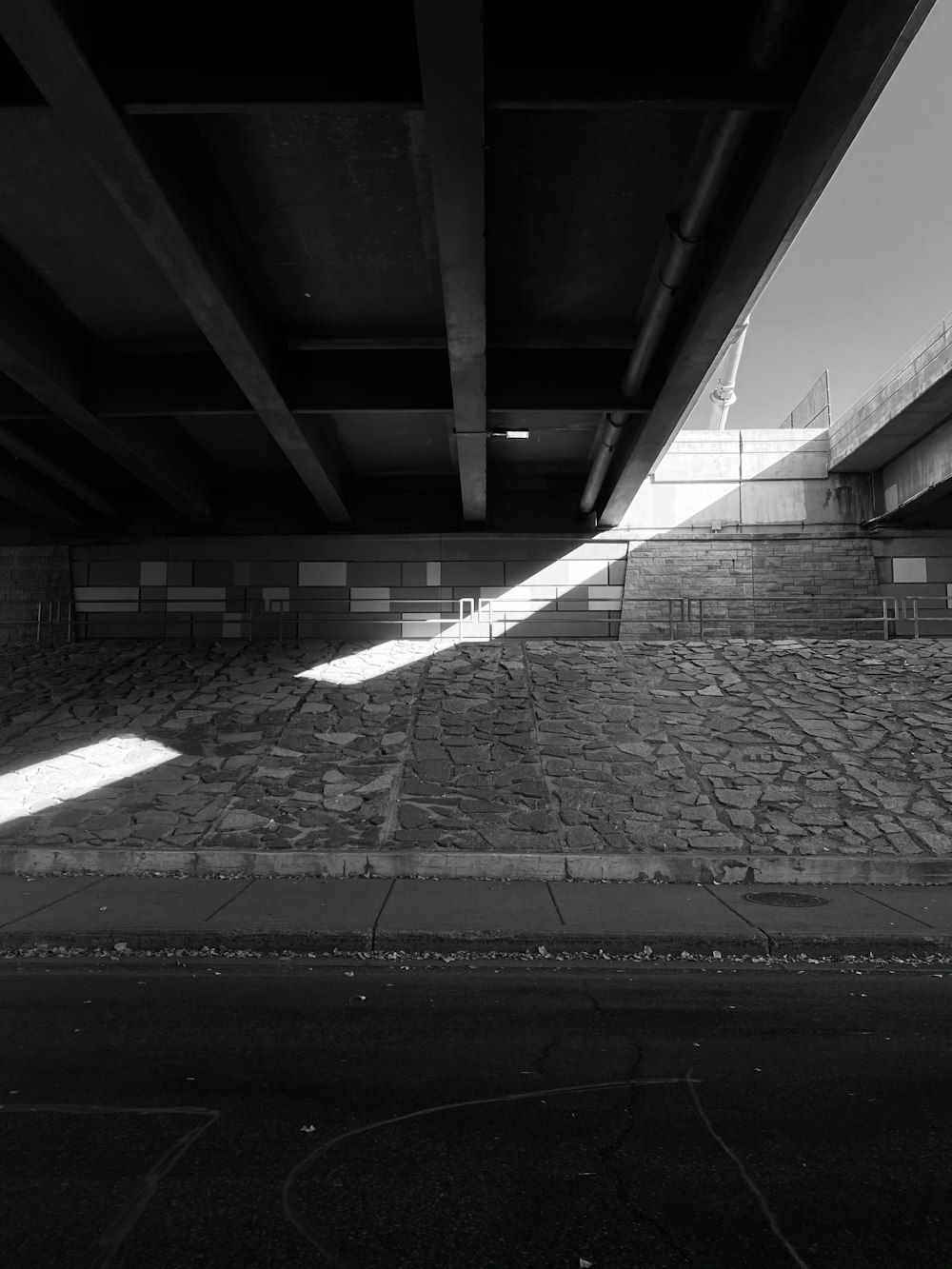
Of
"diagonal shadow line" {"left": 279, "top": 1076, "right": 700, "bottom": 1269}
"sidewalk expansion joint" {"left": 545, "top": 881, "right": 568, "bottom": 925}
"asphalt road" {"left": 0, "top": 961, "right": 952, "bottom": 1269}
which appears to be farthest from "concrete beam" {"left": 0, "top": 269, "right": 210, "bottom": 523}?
"diagonal shadow line" {"left": 279, "top": 1076, "right": 700, "bottom": 1269}

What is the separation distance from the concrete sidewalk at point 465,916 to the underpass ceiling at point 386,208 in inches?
290

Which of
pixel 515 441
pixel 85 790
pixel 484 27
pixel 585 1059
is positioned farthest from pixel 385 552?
pixel 585 1059

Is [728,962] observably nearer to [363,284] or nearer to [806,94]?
[806,94]

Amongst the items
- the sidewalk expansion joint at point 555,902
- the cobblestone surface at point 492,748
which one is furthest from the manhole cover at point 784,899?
the sidewalk expansion joint at point 555,902

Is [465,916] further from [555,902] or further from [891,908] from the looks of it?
[891,908]

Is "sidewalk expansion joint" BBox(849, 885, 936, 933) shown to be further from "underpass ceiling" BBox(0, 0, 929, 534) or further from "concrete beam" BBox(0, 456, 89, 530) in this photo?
"concrete beam" BBox(0, 456, 89, 530)

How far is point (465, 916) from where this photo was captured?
7.09 meters

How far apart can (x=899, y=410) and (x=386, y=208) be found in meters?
12.6

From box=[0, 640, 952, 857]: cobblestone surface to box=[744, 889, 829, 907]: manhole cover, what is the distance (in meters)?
0.97

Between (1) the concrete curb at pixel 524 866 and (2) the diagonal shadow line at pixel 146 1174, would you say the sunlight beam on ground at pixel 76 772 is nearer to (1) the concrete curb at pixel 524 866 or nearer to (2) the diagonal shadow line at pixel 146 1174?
(1) the concrete curb at pixel 524 866

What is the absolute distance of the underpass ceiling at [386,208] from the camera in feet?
24.2

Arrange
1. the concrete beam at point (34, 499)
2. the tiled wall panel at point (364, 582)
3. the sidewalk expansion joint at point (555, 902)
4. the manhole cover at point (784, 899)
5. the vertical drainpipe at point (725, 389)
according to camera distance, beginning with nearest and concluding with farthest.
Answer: the sidewalk expansion joint at point (555, 902) < the manhole cover at point (784, 899) < the concrete beam at point (34, 499) < the tiled wall panel at point (364, 582) < the vertical drainpipe at point (725, 389)

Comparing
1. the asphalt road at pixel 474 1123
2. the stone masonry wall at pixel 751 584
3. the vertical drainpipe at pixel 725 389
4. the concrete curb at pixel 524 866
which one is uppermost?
the vertical drainpipe at pixel 725 389

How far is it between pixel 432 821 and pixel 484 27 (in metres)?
8.41
